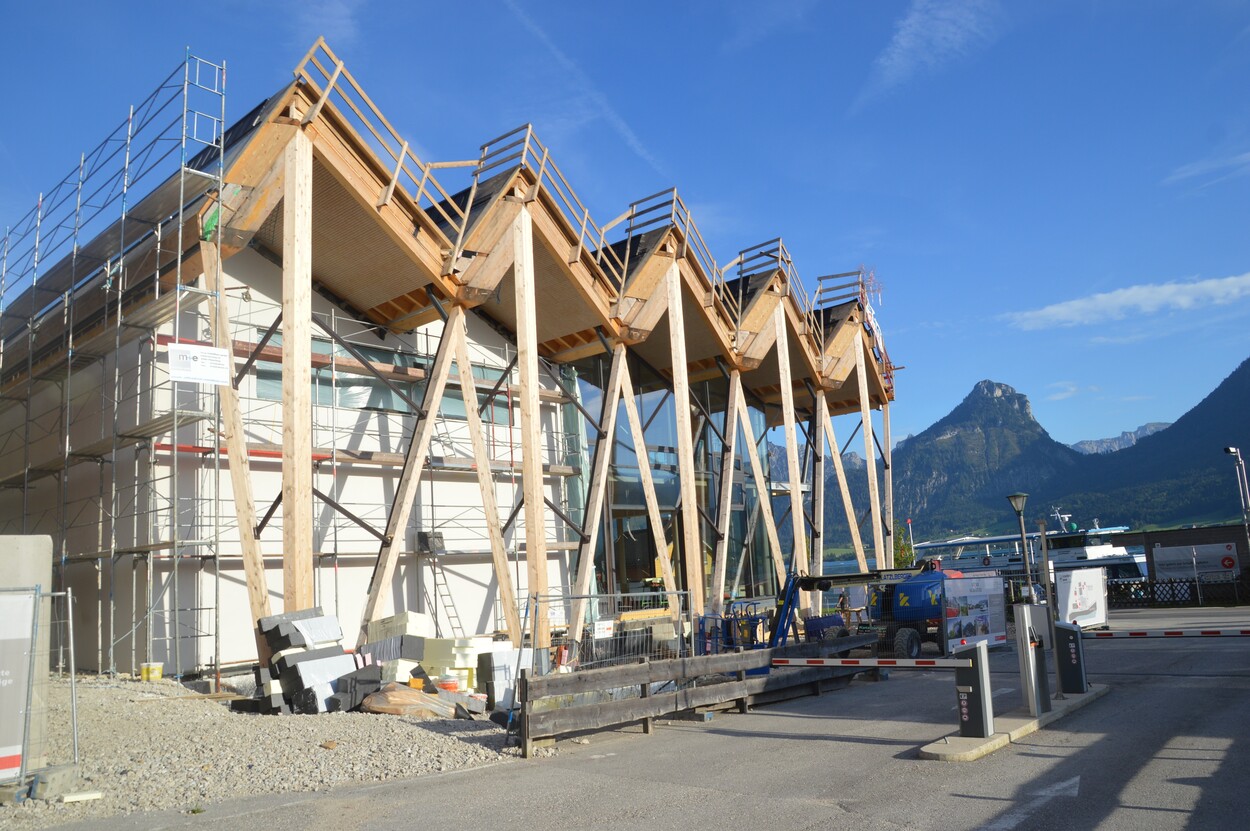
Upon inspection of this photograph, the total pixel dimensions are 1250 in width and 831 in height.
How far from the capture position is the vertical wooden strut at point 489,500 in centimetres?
1773

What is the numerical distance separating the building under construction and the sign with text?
17.1ft

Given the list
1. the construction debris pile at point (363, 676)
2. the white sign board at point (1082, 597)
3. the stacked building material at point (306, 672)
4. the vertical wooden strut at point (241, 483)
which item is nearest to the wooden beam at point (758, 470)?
the white sign board at point (1082, 597)

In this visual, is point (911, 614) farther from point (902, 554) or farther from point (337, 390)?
point (902, 554)

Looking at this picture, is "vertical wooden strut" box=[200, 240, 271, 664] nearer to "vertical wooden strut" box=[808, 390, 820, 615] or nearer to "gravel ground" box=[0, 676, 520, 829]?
"gravel ground" box=[0, 676, 520, 829]

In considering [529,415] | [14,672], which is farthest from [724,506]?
[14,672]

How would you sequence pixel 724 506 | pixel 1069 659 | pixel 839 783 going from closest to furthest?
pixel 839 783 → pixel 1069 659 → pixel 724 506

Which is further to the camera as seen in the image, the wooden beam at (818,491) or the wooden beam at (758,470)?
the wooden beam at (818,491)

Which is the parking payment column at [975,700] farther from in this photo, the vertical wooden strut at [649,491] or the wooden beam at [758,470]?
the wooden beam at [758,470]

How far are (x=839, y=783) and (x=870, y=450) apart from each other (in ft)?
82.4

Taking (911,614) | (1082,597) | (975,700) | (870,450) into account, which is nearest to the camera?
(975,700)

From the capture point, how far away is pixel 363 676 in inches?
513

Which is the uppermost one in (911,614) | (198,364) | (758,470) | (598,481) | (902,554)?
(198,364)

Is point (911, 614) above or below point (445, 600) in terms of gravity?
below

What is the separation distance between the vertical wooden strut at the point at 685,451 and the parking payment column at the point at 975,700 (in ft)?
38.6
